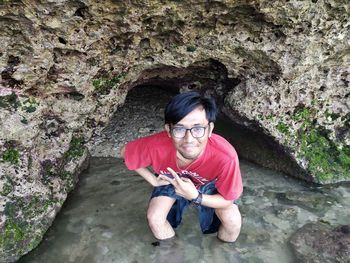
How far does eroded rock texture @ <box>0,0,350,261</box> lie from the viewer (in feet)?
8.47

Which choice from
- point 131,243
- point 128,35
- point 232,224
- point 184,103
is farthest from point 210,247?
point 128,35

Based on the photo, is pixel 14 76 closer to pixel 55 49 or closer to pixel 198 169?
pixel 55 49

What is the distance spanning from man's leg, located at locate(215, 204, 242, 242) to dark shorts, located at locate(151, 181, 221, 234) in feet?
0.34

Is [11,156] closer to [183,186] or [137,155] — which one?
[137,155]

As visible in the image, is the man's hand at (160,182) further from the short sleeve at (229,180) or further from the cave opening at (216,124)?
the cave opening at (216,124)

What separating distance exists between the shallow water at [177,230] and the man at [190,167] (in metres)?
0.14

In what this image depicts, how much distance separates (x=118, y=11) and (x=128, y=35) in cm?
27

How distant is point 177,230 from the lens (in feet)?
10.2

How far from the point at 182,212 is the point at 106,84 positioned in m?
1.11

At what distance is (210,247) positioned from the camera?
295 cm

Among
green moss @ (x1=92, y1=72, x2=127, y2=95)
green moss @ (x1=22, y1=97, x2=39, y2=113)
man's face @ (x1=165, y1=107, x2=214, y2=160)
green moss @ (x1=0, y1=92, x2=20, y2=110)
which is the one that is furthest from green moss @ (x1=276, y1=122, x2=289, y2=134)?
green moss @ (x1=0, y1=92, x2=20, y2=110)

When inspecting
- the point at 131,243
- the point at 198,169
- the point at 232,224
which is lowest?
the point at 131,243

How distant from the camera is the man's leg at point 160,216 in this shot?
291 cm

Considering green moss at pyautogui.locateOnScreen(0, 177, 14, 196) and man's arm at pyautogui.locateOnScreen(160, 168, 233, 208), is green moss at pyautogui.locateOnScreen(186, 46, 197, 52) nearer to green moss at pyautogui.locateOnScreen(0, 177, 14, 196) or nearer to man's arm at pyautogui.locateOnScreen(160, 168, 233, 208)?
man's arm at pyautogui.locateOnScreen(160, 168, 233, 208)
